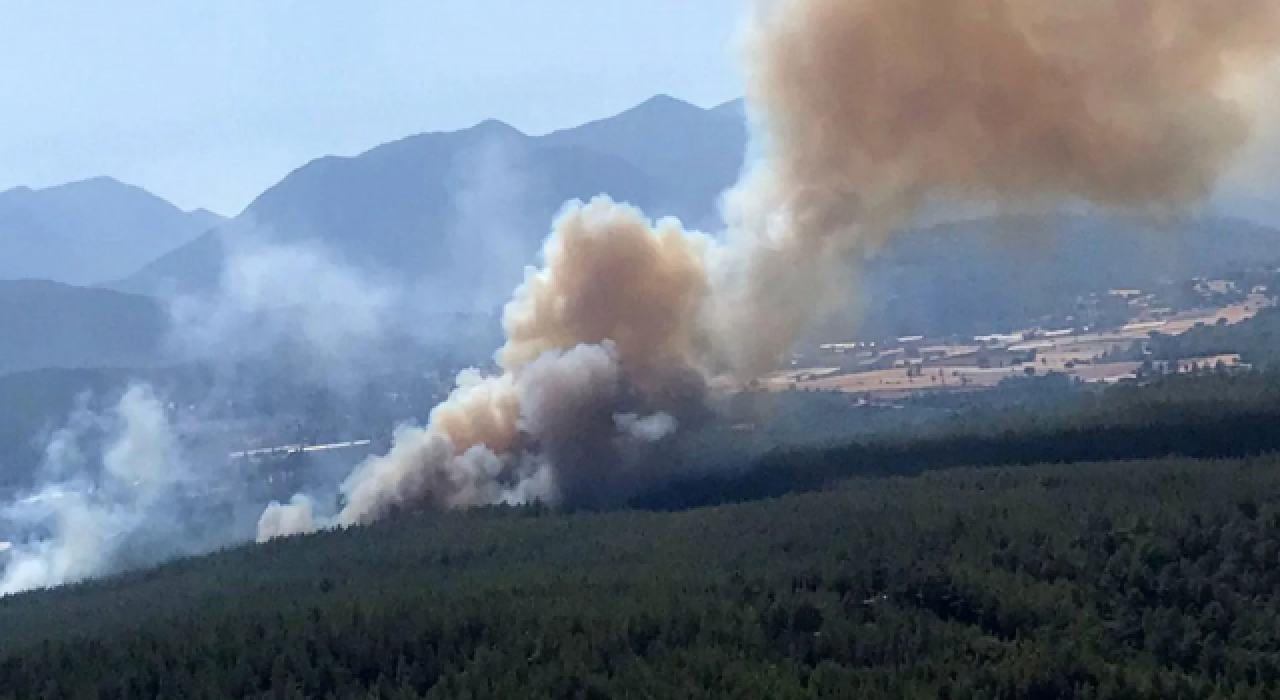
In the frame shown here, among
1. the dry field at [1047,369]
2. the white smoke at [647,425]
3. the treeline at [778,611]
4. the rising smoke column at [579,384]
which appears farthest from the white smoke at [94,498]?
the dry field at [1047,369]

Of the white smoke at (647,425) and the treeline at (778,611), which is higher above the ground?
the white smoke at (647,425)

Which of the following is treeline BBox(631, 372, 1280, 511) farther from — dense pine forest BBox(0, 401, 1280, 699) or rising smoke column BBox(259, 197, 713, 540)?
dense pine forest BBox(0, 401, 1280, 699)

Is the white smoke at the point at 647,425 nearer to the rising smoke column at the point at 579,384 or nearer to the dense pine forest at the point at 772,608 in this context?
the rising smoke column at the point at 579,384

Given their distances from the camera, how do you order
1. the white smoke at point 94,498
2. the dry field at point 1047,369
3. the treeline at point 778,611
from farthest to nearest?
the dry field at point 1047,369 < the white smoke at point 94,498 < the treeline at point 778,611

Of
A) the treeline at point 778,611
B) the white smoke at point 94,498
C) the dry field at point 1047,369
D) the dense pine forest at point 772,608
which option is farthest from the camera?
the dry field at point 1047,369

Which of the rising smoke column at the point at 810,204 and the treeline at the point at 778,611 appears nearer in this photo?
the treeline at the point at 778,611

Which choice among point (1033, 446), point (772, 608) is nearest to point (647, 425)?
point (1033, 446)
